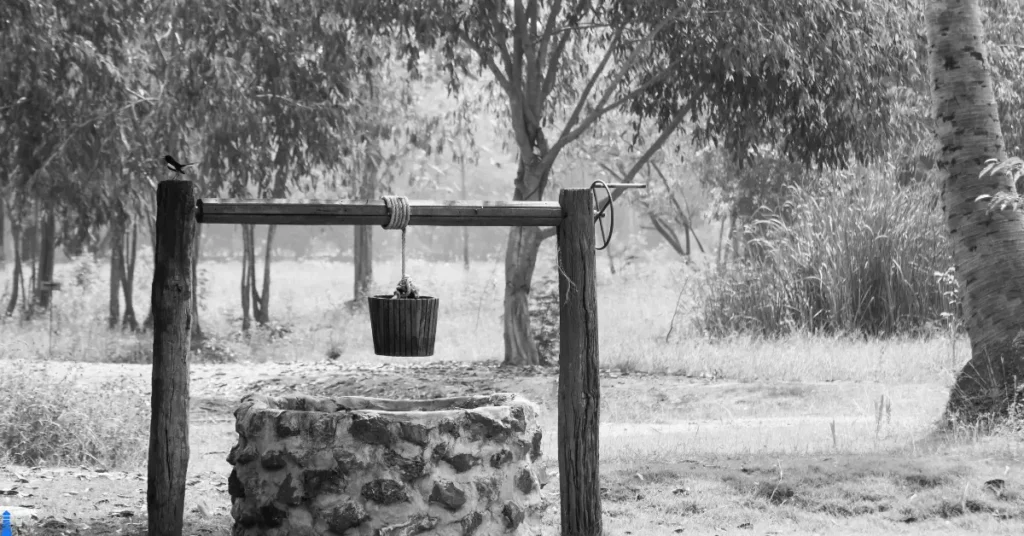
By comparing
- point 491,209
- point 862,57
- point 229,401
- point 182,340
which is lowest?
point 229,401

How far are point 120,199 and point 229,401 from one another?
3278mm

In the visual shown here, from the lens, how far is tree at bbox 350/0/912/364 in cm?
1120

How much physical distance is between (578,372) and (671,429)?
14.4ft

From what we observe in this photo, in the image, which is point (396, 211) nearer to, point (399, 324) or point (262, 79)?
point (399, 324)

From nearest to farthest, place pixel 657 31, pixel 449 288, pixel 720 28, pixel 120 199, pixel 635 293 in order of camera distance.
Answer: pixel 720 28 < pixel 657 31 < pixel 120 199 < pixel 635 293 < pixel 449 288

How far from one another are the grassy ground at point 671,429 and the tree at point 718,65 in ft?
7.56

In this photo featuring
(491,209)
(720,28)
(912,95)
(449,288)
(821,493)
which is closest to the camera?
(491,209)

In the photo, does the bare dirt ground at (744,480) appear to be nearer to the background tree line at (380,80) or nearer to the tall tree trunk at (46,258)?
the background tree line at (380,80)

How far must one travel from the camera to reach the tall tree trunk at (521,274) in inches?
549

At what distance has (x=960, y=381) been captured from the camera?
27.5 ft

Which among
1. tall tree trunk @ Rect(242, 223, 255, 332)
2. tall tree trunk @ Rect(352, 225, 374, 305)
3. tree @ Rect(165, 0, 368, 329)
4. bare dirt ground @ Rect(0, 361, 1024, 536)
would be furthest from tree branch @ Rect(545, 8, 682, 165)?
tall tree trunk @ Rect(352, 225, 374, 305)

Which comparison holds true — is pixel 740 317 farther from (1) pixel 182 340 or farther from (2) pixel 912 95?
(1) pixel 182 340

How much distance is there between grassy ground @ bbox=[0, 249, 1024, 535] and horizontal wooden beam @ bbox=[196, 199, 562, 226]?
1.92 m

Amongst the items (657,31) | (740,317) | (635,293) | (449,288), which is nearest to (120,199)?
(657,31)
